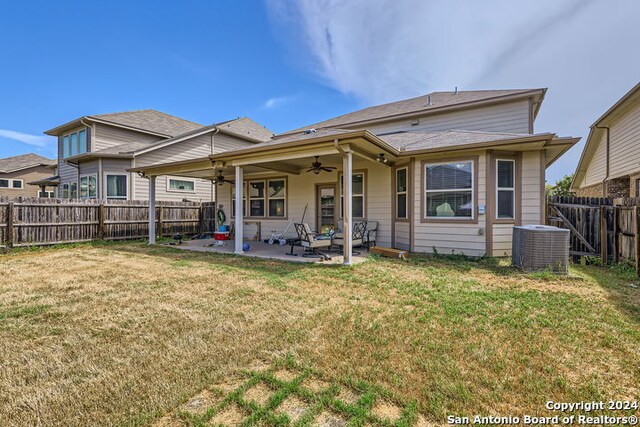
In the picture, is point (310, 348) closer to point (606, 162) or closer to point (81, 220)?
point (81, 220)

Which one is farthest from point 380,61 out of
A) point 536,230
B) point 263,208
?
point 536,230

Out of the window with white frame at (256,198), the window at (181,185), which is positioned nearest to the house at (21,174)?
the window at (181,185)

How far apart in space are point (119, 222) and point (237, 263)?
7.66m

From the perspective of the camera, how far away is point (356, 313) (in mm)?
3721

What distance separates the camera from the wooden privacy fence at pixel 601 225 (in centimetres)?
616

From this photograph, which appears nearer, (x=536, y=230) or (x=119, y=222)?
(x=536, y=230)

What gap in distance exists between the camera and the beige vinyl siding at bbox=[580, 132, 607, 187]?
1352 centimetres

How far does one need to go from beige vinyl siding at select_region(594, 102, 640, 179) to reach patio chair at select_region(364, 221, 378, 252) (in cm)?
959

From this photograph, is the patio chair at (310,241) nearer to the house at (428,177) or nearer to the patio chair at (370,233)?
the house at (428,177)

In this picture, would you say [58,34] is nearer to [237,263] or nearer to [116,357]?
[237,263]

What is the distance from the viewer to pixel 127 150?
48.9 feet

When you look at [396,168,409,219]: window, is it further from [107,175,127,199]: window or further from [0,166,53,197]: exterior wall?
[0,166,53,197]: exterior wall

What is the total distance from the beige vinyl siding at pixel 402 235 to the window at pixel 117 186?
43.4ft

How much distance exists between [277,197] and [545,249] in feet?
27.9
